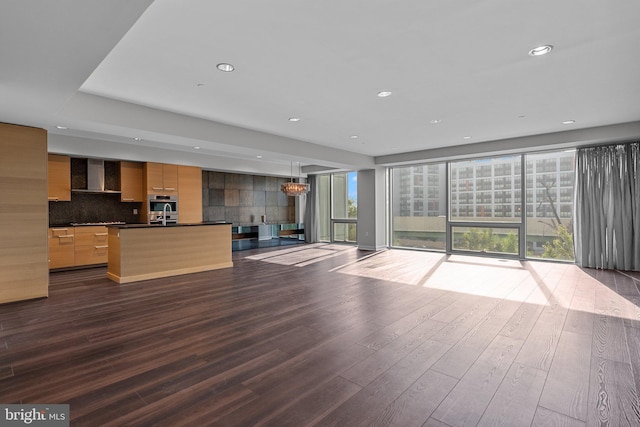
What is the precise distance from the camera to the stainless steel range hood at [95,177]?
6.85 meters

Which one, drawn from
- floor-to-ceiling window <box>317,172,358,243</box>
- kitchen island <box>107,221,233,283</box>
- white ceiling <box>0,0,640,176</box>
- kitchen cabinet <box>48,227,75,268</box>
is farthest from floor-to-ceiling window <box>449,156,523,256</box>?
kitchen cabinet <box>48,227,75,268</box>

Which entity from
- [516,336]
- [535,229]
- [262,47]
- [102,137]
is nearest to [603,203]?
[535,229]

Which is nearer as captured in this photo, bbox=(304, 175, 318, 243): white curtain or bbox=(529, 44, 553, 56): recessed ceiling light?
bbox=(529, 44, 553, 56): recessed ceiling light

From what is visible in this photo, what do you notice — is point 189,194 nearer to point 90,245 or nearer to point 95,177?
point 95,177

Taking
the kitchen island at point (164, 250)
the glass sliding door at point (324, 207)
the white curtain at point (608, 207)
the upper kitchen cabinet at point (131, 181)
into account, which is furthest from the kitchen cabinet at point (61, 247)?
the white curtain at point (608, 207)

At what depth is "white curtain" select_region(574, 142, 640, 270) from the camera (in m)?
5.92

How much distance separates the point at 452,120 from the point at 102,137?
6.35 metres

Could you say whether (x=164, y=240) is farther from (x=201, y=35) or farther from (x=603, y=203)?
(x=603, y=203)

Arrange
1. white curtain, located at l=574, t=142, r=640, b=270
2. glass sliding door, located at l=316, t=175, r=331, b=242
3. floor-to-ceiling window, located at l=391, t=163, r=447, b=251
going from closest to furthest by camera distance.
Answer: white curtain, located at l=574, t=142, r=640, b=270, floor-to-ceiling window, located at l=391, t=163, r=447, b=251, glass sliding door, located at l=316, t=175, r=331, b=242

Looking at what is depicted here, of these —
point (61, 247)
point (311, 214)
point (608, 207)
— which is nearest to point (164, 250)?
point (61, 247)

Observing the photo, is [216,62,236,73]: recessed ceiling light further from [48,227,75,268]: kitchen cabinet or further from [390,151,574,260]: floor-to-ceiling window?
[390,151,574,260]: floor-to-ceiling window

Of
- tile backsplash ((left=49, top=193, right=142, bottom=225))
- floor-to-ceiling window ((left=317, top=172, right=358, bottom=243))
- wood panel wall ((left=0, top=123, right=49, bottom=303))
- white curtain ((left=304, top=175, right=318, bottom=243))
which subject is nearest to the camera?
wood panel wall ((left=0, top=123, right=49, bottom=303))

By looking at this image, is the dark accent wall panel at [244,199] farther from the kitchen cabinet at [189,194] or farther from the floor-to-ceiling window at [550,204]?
the floor-to-ceiling window at [550,204]

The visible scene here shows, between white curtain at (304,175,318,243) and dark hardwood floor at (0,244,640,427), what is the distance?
6301 millimetres
